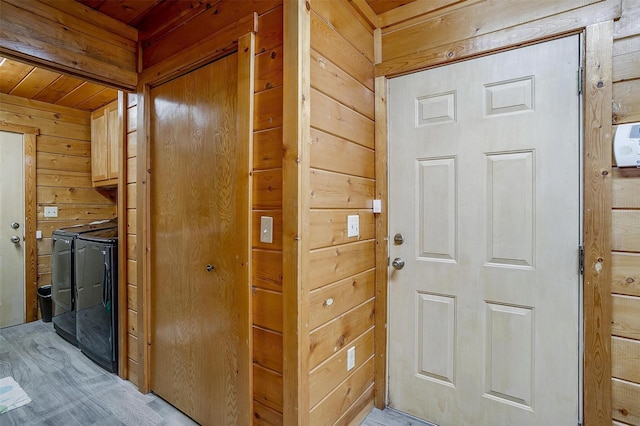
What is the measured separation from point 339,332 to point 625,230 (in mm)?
1343

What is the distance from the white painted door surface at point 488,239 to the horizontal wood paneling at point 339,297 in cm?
20

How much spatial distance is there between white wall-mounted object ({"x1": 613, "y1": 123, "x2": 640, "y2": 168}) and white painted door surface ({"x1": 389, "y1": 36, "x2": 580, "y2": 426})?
5.2 inches

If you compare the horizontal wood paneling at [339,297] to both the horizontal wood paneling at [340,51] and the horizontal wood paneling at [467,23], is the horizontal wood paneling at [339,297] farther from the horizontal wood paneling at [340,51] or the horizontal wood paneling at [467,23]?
the horizontal wood paneling at [467,23]

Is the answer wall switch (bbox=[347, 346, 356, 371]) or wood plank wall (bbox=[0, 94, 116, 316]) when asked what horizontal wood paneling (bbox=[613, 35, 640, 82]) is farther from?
wood plank wall (bbox=[0, 94, 116, 316])

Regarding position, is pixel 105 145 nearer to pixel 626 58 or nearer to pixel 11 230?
pixel 11 230

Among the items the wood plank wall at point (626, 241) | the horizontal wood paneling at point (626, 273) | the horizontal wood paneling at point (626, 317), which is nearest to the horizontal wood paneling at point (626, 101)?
the wood plank wall at point (626, 241)

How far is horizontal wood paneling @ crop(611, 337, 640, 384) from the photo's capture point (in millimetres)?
1247

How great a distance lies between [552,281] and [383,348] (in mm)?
968

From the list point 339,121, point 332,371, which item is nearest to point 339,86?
point 339,121

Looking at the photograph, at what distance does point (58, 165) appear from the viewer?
339 cm

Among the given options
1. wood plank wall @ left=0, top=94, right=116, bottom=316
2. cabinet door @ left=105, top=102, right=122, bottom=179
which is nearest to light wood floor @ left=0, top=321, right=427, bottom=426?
wood plank wall @ left=0, top=94, right=116, bottom=316

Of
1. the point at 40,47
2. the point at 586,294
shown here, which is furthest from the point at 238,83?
the point at 586,294

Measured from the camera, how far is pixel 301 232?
4.04ft

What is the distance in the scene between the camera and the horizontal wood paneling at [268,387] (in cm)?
131
